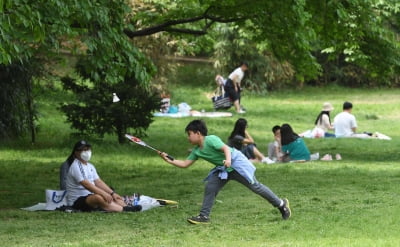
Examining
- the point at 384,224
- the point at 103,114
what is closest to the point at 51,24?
the point at 384,224

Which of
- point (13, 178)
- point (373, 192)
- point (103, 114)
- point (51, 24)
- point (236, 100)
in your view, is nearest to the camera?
point (51, 24)

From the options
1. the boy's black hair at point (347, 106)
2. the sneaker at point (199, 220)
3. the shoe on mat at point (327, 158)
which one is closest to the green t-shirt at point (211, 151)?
the sneaker at point (199, 220)

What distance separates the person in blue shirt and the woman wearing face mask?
6282 mm

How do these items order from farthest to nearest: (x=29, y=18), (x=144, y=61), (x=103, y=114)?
(x=103, y=114) → (x=144, y=61) → (x=29, y=18)

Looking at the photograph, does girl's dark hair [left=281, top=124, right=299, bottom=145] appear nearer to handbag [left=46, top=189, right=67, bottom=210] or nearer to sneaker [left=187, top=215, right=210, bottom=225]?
handbag [left=46, top=189, right=67, bottom=210]

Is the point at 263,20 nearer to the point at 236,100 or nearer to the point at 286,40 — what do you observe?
the point at 286,40

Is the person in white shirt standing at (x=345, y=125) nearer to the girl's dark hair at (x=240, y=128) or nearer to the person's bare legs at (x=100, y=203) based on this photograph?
the girl's dark hair at (x=240, y=128)

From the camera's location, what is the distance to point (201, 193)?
1470cm

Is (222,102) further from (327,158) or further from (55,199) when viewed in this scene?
(55,199)

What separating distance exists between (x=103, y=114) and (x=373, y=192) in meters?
8.37

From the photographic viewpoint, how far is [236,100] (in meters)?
30.1

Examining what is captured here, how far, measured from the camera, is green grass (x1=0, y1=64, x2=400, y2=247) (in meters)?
10.2

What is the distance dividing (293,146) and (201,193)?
458cm

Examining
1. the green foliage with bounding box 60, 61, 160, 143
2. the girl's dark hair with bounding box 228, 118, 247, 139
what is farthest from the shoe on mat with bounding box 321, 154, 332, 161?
the green foliage with bounding box 60, 61, 160, 143
